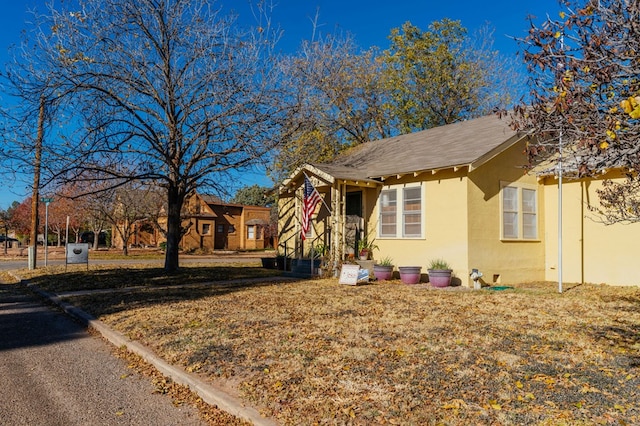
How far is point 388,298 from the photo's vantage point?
10.0 metres

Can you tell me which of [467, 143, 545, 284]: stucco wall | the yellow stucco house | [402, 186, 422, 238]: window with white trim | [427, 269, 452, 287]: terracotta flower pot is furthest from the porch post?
[467, 143, 545, 284]: stucco wall

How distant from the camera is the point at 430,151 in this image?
14711mm

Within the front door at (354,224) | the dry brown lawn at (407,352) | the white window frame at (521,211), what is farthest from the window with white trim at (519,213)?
the front door at (354,224)

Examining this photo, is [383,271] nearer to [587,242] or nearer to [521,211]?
[521,211]

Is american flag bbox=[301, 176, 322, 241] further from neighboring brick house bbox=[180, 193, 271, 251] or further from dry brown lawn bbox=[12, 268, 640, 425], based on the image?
neighboring brick house bbox=[180, 193, 271, 251]

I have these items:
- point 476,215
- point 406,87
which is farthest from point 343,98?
point 476,215

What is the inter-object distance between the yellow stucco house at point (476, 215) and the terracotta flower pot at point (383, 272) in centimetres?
56

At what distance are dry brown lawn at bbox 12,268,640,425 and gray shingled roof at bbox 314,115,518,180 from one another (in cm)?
418

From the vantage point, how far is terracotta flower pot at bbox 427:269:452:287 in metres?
11.8

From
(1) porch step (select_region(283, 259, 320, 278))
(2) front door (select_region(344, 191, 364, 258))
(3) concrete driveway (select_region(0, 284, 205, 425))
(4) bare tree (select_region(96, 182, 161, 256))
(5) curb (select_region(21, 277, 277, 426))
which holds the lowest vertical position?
(3) concrete driveway (select_region(0, 284, 205, 425))

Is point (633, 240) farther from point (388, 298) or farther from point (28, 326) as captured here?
point (28, 326)

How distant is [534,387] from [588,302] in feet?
19.4

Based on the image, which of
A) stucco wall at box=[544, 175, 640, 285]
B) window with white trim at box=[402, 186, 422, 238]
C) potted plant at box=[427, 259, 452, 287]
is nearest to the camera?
potted plant at box=[427, 259, 452, 287]

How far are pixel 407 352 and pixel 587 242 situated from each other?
950 centimetres
